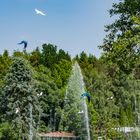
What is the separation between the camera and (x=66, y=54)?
64500 mm

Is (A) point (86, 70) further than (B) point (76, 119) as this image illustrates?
Yes

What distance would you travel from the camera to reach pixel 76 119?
124ft

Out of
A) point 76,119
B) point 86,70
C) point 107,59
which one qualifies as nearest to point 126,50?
point 107,59

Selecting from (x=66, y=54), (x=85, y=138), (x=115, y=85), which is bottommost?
(x=85, y=138)

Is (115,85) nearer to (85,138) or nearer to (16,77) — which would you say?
(85,138)

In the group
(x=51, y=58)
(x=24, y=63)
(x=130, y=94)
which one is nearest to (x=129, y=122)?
(x=130, y=94)

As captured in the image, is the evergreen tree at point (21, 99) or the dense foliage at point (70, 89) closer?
the dense foliage at point (70, 89)

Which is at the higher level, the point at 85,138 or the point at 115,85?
the point at 115,85

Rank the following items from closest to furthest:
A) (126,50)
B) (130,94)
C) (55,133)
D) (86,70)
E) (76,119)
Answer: (126,50) < (76,119) < (55,133) < (130,94) < (86,70)

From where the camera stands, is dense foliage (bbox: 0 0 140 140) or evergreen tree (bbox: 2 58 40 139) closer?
dense foliage (bbox: 0 0 140 140)

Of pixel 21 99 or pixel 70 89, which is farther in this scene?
pixel 70 89

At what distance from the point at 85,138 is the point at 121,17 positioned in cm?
2204

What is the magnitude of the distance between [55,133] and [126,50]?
2907 cm

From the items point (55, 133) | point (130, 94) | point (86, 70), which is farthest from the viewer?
point (86, 70)
